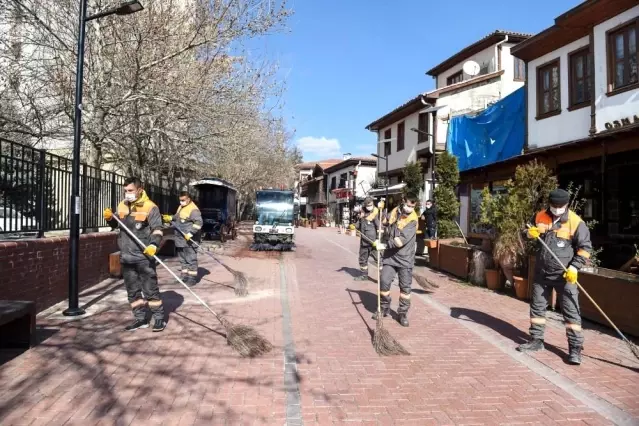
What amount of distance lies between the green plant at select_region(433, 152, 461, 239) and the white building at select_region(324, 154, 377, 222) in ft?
74.9

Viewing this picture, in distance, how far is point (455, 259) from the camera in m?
11.8

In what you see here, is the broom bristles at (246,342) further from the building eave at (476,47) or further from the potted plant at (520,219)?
the building eave at (476,47)

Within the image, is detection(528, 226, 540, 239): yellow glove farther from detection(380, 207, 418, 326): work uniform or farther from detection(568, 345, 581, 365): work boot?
detection(380, 207, 418, 326): work uniform

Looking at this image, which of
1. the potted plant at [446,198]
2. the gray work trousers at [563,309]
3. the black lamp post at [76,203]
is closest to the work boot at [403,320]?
the gray work trousers at [563,309]

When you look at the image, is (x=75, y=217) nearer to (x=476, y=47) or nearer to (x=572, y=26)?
(x=572, y=26)

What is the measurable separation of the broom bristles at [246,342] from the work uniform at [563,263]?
10.6 ft

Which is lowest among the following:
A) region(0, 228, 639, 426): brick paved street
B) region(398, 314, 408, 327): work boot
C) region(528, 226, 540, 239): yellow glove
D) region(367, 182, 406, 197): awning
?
region(0, 228, 639, 426): brick paved street

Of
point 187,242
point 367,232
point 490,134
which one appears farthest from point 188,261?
point 490,134

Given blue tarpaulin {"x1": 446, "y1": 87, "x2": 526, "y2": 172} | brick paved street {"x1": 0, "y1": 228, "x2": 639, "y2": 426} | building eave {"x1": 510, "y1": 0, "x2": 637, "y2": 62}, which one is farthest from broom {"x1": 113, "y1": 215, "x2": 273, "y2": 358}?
blue tarpaulin {"x1": 446, "y1": 87, "x2": 526, "y2": 172}

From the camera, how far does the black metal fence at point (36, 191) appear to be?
6406 mm

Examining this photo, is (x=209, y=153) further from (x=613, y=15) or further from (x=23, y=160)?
(x=613, y=15)

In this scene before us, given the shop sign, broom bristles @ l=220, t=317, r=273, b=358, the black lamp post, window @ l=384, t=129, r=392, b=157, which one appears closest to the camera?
broom bristles @ l=220, t=317, r=273, b=358

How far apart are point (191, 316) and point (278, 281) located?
3.73 m

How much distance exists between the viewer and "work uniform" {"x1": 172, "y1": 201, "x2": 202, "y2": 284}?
955cm
